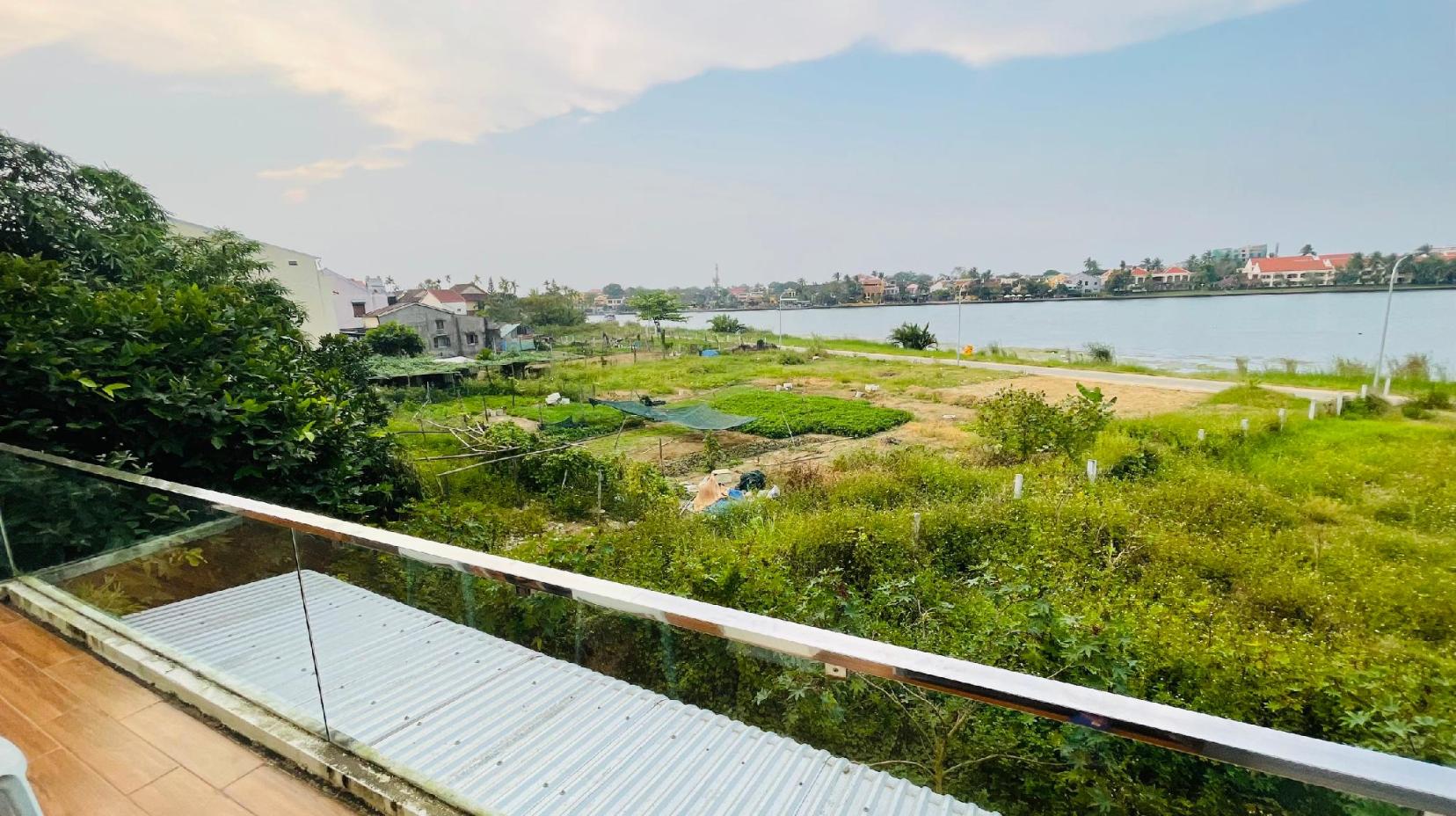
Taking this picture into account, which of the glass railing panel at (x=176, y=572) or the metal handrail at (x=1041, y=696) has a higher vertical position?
the metal handrail at (x=1041, y=696)

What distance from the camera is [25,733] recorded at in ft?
6.11

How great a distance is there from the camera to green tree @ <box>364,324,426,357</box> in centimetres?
2622

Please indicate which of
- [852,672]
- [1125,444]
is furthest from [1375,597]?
[852,672]

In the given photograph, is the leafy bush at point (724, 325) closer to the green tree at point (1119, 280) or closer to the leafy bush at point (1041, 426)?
the leafy bush at point (1041, 426)

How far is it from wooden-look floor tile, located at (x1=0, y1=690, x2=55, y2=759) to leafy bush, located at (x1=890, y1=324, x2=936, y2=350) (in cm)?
3600

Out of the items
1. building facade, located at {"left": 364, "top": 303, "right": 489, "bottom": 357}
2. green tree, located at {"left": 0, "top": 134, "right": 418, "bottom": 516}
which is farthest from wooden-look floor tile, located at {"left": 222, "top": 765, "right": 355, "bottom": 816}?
building facade, located at {"left": 364, "top": 303, "right": 489, "bottom": 357}

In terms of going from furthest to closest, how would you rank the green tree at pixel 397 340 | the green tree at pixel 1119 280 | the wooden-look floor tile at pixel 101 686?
the green tree at pixel 1119 280 → the green tree at pixel 397 340 → the wooden-look floor tile at pixel 101 686

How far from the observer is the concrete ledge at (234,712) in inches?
59.5

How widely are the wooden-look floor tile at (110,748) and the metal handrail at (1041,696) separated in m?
1.02

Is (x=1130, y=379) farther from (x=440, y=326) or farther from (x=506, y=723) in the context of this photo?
(x=440, y=326)

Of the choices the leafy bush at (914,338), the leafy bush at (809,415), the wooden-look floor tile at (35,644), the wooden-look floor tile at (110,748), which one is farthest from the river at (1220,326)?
the wooden-look floor tile at (35,644)

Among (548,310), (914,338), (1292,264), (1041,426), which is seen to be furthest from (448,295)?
(1292,264)

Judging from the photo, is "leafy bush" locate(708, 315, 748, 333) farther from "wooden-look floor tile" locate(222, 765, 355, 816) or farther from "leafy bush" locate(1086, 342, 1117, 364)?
"wooden-look floor tile" locate(222, 765, 355, 816)

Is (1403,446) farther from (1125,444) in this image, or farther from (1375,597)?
(1375,597)
